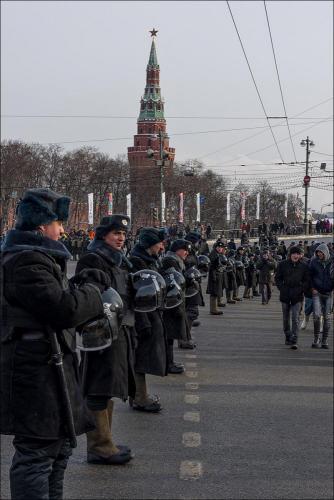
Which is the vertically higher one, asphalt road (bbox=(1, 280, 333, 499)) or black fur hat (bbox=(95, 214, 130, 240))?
black fur hat (bbox=(95, 214, 130, 240))

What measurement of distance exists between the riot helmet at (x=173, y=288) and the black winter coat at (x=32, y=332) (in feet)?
15.6

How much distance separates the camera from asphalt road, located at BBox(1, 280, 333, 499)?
616cm

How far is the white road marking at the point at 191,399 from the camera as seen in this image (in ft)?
29.5

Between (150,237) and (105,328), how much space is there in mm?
3359

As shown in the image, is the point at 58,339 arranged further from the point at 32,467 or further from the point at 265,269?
the point at 265,269

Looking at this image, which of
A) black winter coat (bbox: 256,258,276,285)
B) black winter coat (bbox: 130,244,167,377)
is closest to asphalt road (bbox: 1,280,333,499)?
black winter coat (bbox: 130,244,167,377)

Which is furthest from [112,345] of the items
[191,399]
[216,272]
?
[216,272]

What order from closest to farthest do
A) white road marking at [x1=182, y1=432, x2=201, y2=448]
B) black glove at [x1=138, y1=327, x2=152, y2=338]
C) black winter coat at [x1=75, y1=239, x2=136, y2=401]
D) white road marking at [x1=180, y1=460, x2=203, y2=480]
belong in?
1. black winter coat at [x1=75, y1=239, x2=136, y2=401]
2. white road marking at [x1=180, y1=460, x2=203, y2=480]
3. white road marking at [x1=182, y1=432, x2=201, y2=448]
4. black glove at [x1=138, y1=327, x2=152, y2=338]

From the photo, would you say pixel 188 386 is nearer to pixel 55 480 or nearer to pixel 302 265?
pixel 302 265

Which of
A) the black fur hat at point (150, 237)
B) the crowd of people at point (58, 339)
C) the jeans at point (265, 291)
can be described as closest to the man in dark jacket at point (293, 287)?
the black fur hat at point (150, 237)

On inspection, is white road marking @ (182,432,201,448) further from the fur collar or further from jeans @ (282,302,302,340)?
jeans @ (282,302,302,340)

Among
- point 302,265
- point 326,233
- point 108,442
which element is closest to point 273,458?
point 108,442

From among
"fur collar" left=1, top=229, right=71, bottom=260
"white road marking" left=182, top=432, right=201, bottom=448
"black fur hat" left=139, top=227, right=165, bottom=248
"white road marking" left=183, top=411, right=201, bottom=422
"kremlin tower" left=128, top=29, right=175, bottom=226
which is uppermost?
"kremlin tower" left=128, top=29, right=175, bottom=226

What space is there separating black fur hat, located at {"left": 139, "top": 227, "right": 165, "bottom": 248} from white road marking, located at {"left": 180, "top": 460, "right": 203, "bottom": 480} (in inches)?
88.0
